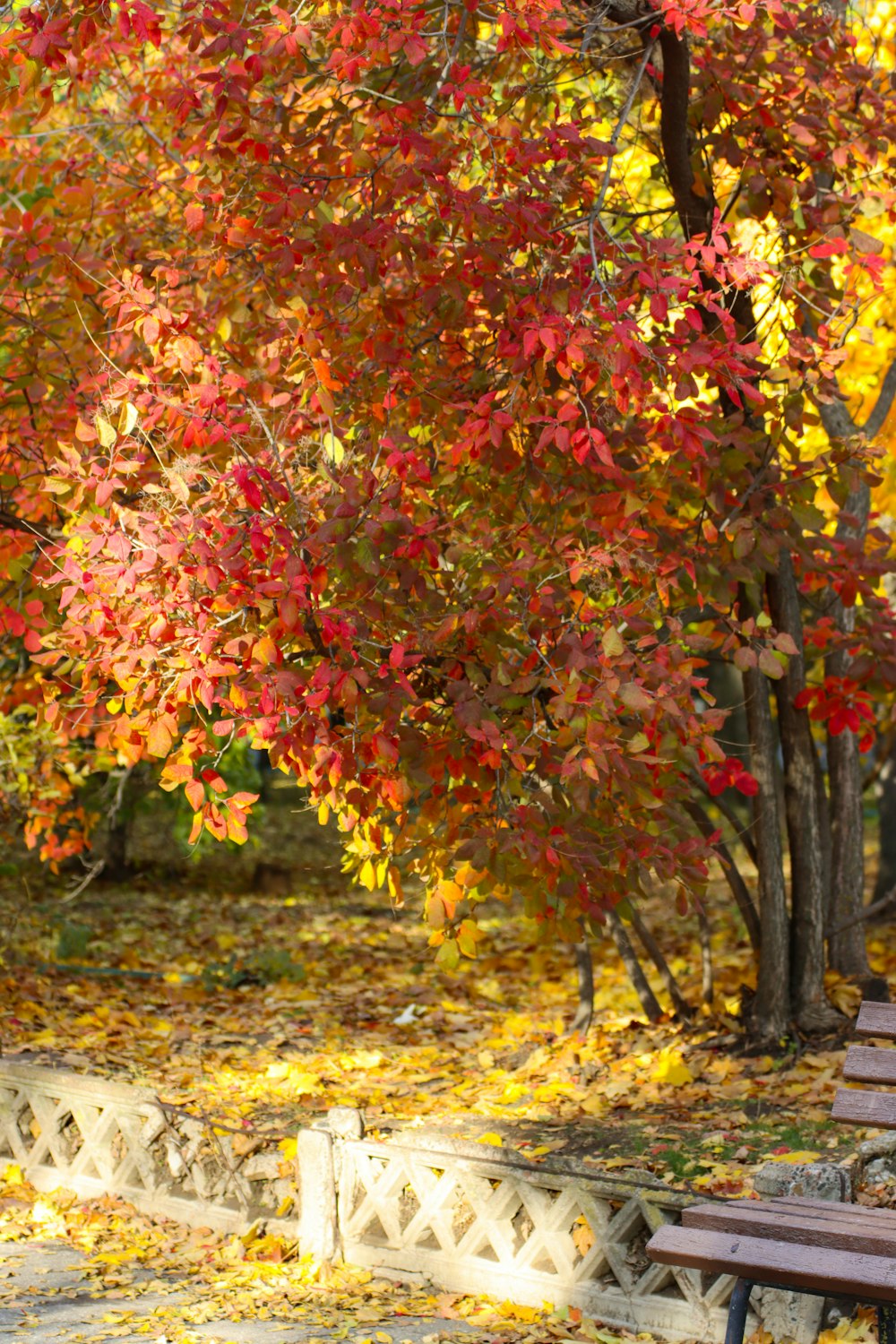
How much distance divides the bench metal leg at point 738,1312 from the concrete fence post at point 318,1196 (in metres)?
1.95

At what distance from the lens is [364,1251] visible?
4.84 metres

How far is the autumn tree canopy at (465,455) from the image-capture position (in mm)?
4375

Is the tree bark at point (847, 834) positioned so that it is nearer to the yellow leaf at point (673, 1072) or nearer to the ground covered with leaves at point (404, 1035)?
the ground covered with leaves at point (404, 1035)

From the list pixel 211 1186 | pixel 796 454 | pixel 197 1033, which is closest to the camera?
pixel 211 1186

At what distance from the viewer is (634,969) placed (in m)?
7.23

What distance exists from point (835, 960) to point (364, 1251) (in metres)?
3.10

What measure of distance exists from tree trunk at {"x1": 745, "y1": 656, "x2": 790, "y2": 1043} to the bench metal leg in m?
3.36

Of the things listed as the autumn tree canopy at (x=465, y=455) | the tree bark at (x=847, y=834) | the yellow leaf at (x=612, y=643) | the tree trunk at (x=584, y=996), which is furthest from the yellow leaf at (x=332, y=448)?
the tree trunk at (x=584, y=996)

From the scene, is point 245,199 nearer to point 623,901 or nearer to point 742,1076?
point 623,901

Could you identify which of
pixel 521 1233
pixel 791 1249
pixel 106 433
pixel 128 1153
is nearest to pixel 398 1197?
pixel 521 1233

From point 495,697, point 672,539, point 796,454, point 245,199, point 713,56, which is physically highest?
point 713,56

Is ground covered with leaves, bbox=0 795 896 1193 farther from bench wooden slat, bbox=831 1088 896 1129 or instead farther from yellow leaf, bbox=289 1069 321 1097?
bench wooden slat, bbox=831 1088 896 1129

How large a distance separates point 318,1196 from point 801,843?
2.88m

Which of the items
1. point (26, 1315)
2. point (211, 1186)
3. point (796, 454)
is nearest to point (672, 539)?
point (796, 454)
